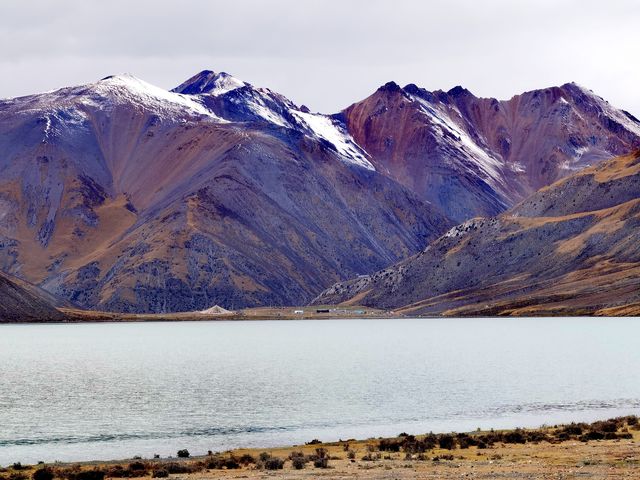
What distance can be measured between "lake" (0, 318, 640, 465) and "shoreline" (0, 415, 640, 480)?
659 centimetres

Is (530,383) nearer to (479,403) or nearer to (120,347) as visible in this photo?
(479,403)

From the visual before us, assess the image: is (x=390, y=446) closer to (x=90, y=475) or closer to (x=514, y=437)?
(x=514, y=437)

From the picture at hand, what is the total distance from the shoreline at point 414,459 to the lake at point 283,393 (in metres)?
6.59

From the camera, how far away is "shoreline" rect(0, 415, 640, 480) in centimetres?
4372

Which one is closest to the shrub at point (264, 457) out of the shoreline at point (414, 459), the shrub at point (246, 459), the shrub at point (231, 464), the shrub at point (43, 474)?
the shoreline at point (414, 459)

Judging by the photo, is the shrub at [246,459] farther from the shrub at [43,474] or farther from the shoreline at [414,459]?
the shrub at [43,474]

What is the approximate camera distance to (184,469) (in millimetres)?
47719

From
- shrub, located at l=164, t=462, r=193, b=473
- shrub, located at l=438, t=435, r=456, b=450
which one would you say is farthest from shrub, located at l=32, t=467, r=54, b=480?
shrub, located at l=438, t=435, r=456, b=450

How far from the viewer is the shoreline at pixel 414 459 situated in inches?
1721

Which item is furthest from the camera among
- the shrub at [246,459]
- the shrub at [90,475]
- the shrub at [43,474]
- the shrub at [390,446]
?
the shrub at [390,446]

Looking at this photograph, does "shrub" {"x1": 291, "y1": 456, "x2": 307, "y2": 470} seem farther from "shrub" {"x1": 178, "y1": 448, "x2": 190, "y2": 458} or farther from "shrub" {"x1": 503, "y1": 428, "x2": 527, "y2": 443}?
"shrub" {"x1": 503, "y1": 428, "x2": 527, "y2": 443}

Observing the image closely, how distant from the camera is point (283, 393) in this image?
9288 cm

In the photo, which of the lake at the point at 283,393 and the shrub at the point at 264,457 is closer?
the shrub at the point at 264,457

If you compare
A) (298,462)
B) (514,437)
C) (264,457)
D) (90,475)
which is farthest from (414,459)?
(90,475)
